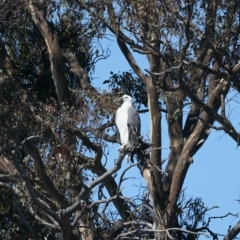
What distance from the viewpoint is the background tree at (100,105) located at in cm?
1114

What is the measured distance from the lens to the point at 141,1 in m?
11.4

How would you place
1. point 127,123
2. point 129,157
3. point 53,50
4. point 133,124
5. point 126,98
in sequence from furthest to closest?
point 53,50 < point 126,98 < point 133,124 < point 127,123 < point 129,157

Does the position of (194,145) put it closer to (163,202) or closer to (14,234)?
(163,202)

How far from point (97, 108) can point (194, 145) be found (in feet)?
4.58

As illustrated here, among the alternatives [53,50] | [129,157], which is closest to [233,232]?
[129,157]

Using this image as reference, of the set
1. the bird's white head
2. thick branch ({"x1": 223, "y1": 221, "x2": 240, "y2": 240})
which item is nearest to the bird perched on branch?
the bird's white head

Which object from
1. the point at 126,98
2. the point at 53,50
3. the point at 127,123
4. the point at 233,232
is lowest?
the point at 233,232

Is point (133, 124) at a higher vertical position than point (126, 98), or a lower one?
lower

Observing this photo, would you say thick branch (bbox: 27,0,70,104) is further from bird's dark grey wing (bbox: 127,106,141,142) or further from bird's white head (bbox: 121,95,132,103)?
bird's dark grey wing (bbox: 127,106,141,142)

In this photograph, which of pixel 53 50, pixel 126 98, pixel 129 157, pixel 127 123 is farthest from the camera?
pixel 53 50

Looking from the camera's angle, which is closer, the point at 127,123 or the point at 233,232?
the point at 127,123

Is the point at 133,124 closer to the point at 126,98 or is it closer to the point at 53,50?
the point at 126,98

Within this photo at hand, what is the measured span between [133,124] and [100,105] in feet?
1.86

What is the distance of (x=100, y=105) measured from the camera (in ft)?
42.0
